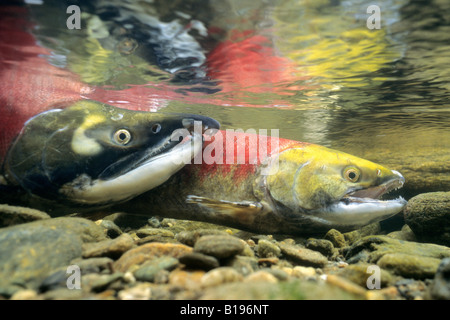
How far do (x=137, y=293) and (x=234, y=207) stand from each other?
1.69m

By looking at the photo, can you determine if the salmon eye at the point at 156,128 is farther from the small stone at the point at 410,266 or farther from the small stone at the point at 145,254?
the small stone at the point at 410,266

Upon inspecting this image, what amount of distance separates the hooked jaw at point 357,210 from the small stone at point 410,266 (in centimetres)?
76

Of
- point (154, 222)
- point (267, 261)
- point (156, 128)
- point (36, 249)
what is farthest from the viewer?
point (154, 222)

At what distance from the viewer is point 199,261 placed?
6.40 feet

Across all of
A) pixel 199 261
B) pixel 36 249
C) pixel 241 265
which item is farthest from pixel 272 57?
pixel 36 249

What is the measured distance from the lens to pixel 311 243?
10.9 ft

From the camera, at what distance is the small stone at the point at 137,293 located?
1614 millimetres

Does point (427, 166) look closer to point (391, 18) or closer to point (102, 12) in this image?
point (391, 18)

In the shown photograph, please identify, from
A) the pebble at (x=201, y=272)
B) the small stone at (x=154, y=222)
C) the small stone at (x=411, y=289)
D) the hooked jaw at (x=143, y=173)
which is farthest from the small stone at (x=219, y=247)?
the small stone at (x=154, y=222)

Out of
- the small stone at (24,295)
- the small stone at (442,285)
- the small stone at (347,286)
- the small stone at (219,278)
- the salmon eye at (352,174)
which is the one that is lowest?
the small stone at (442,285)

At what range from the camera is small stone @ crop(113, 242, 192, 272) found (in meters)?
2.03

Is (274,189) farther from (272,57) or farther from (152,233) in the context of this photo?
(272,57)

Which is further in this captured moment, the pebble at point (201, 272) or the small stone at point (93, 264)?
the small stone at point (93, 264)

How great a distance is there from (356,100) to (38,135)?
8646mm
